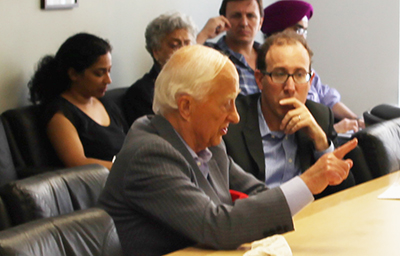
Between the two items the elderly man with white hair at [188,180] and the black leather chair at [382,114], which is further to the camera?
the black leather chair at [382,114]

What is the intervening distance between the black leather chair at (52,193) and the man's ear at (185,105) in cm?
45

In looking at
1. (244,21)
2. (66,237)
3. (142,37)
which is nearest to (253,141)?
(66,237)

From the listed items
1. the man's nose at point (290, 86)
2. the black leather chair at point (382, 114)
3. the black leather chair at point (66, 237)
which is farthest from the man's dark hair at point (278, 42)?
the black leather chair at point (66, 237)

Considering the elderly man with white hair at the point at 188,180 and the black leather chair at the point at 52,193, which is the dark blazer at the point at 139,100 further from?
the elderly man with white hair at the point at 188,180

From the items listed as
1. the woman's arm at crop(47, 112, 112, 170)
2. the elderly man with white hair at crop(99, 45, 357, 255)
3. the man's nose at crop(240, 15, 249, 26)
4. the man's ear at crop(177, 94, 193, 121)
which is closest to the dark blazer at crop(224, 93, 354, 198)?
the elderly man with white hair at crop(99, 45, 357, 255)

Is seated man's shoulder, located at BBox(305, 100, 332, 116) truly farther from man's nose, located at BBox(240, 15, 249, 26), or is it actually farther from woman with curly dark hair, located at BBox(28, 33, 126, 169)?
man's nose, located at BBox(240, 15, 249, 26)

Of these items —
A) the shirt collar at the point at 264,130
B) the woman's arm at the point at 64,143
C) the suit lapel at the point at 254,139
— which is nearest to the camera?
the suit lapel at the point at 254,139

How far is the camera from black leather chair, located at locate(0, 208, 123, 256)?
4.35ft

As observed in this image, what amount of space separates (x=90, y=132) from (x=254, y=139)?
1.33 meters

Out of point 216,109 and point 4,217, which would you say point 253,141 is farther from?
point 4,217

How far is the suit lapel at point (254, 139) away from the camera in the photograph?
8.08 ft

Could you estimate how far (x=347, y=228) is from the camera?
5.73ft

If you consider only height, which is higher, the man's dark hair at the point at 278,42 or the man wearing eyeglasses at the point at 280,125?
the man's dark hair at the point at 278,42

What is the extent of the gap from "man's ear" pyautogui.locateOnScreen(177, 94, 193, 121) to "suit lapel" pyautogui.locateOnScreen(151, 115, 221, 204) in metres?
0.05
